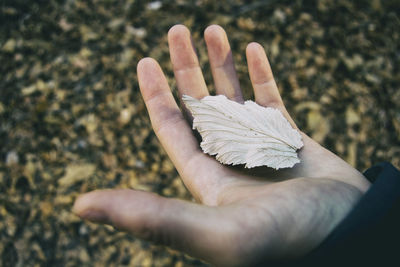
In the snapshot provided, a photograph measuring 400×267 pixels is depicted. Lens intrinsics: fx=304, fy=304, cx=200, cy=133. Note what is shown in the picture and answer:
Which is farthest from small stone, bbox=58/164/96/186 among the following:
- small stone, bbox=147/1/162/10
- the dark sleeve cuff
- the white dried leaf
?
the dark sleeve cuff

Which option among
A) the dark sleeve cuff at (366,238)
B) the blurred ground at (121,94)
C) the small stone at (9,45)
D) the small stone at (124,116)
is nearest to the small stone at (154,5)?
the blurred ground at (121,94)

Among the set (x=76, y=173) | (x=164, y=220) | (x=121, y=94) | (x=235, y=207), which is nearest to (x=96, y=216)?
(x=164, y=220)

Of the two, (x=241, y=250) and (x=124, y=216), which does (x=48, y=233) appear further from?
(x=241, y=250)

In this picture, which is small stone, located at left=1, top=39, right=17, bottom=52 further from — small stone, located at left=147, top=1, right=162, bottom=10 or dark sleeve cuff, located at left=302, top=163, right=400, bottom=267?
dark sleeve cuff, located at left=302, top=163, right=400, bottom=267

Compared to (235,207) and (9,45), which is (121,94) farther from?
(235,207)

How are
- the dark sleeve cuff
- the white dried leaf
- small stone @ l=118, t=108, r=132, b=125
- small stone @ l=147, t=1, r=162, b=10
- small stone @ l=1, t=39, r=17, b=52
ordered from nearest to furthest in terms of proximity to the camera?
the dark sleeve cuff < the white dried leaf < small stone @ l=118, t=108, r=132, b=125 < small stone @ l=1, t=39, r=17, b=52 < small stone @ l=147, t=1, r=162, b=10
